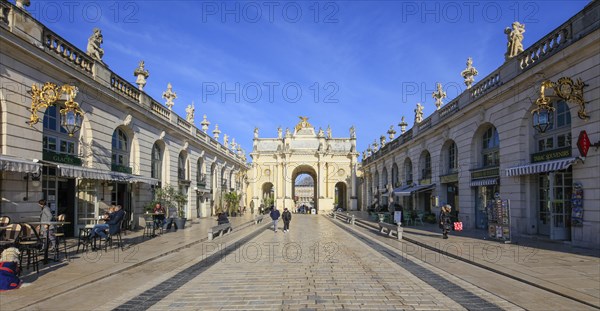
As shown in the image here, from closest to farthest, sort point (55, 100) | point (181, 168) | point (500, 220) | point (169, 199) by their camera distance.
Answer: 1. point (55, 100)
2. point (500, 220)
3. point (169, 199)
4. point (181, 168)

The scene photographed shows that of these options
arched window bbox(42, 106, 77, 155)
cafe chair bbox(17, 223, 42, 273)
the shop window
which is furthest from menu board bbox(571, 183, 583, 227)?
the shop window

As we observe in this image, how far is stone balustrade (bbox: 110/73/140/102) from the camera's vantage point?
1885 centimetres

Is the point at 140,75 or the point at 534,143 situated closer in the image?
the point at 534,143

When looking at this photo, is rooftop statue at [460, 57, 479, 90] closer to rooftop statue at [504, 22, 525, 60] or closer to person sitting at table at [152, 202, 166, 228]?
rooftop statue at [504, 22, 525, 60]

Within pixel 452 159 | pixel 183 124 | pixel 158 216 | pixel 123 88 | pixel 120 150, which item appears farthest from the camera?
pixel 183 124

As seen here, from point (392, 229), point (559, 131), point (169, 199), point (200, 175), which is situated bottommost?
point (392, 229)

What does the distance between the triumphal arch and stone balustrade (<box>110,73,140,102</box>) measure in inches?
1617

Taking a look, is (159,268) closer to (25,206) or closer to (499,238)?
(25,206)

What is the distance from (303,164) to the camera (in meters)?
63.7

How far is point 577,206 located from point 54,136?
17274mm

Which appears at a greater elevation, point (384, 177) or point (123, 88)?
point (123, 88)

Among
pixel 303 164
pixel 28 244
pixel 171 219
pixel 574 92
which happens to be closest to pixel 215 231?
pixel 171 219

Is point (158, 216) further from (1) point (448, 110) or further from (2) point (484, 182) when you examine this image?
(1) point (448, 110)

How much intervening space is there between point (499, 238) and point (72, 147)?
15876 millimetres
